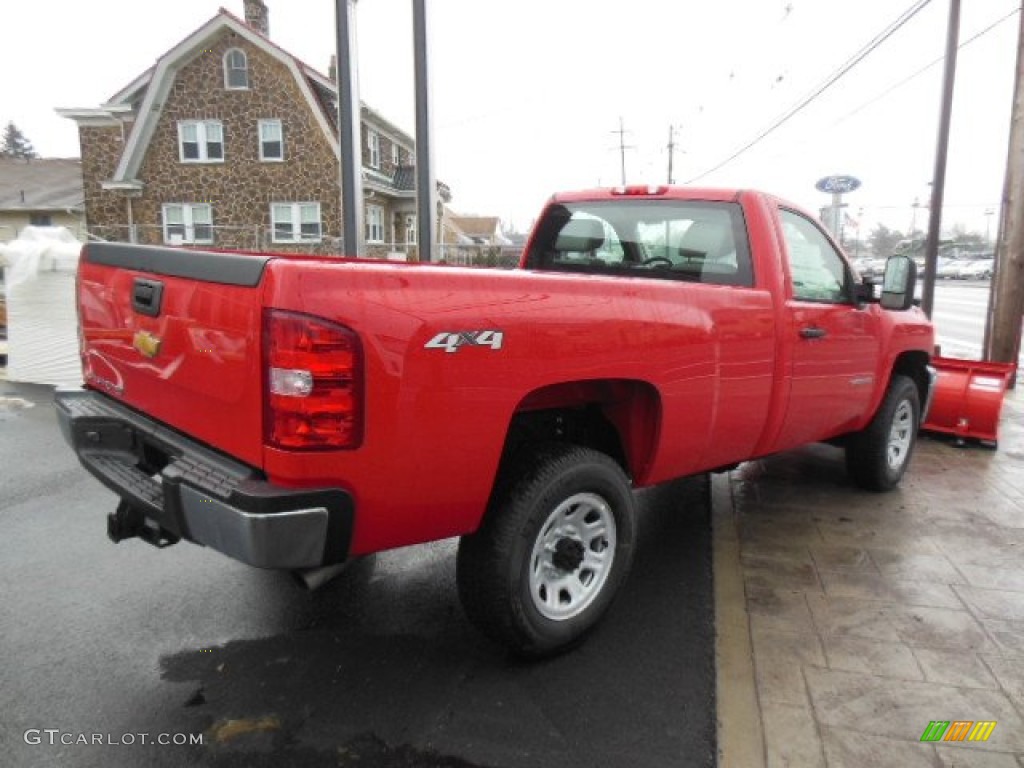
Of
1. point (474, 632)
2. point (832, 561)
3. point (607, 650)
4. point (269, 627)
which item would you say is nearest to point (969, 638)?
point (832, 561)

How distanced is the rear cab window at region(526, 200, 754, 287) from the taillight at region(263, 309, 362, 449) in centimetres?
230

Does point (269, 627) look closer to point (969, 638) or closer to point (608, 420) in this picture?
point (608, 420)

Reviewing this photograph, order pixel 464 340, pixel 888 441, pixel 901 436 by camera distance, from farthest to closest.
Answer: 1. pixel 901 436
2. pixel 888 441
3. pixel 464 340

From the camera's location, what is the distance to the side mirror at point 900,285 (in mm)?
4379

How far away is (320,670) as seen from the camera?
2.89 metres

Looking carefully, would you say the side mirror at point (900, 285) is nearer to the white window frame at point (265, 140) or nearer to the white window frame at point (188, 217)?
the white window frame at point (265, 140)

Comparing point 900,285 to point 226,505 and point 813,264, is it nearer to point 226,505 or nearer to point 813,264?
point 813,264

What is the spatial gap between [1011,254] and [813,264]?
18.8 ft

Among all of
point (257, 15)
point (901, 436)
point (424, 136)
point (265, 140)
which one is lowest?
point (901, 436)

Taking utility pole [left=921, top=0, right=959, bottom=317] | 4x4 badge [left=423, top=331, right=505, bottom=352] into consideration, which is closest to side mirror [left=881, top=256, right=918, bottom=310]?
4x4 badge [left=423, top=331, right=505, bottom=352]

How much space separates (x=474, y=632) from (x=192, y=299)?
5.87 feet

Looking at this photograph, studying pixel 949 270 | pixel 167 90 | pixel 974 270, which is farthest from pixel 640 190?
pixel 949 270

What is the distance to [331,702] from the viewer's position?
268cm

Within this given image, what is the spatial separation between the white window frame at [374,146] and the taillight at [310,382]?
2900cm
